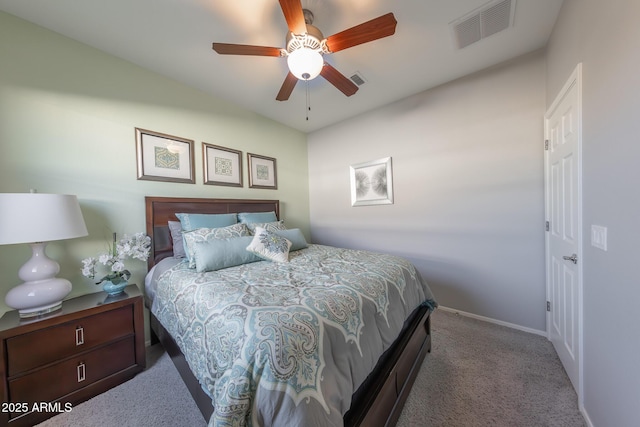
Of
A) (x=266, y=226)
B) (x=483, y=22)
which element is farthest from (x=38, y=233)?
(x=483, y=22)

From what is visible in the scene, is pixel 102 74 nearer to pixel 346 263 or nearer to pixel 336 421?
pixel 346 263

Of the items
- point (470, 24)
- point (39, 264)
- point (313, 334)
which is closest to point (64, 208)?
point (39, 264)

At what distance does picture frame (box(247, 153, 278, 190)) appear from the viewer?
10.3ft

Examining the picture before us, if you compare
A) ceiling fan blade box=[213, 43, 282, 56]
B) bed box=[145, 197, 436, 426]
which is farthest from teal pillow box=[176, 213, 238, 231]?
ceiling fan blade box=[213, 43, 282, 56]

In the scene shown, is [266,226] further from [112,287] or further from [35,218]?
[35,218]

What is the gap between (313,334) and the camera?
3.00 ft

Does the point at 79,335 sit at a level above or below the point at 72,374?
above

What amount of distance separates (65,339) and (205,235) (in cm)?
106

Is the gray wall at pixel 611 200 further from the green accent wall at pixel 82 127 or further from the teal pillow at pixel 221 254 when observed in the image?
the green accent wall at pixel 82 127

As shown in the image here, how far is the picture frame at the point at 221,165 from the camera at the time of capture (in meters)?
2.66

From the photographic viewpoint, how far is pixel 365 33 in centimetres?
138

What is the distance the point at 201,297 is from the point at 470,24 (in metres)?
2.80

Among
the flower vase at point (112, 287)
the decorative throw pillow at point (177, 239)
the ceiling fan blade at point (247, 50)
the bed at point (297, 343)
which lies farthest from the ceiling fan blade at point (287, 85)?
the flower vase at point (112, 287)

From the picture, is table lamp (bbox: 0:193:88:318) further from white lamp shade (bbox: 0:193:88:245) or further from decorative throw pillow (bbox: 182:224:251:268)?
decorative throw pillow (bbox: 182:224:251:268)
